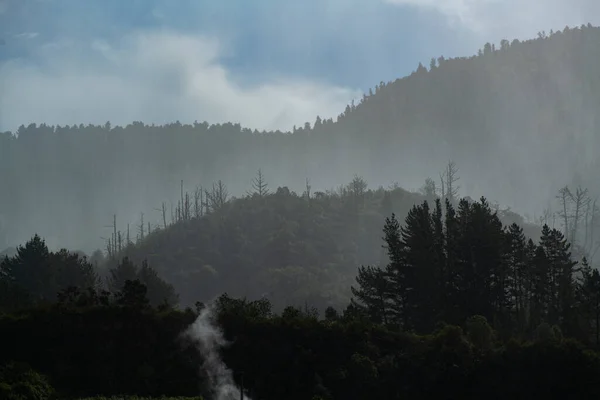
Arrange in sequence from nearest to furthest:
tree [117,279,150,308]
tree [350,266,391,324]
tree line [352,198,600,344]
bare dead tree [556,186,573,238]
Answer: tree [117,279,150,308] → tree line [352,198,600,344] → tree [350,266,391,324] → bare dead tree [556,186,573,238]

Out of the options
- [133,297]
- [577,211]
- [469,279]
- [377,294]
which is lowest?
[377,294]

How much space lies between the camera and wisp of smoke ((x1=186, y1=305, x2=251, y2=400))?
127 ft

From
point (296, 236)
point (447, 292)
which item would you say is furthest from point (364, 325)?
point (296, 236)

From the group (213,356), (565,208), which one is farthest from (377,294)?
(565,208)

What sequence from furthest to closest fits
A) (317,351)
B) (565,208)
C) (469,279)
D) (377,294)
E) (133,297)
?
1. (565,208)
2. (377,294)
3. (469,279)
4. (133,297)
5. (317,351)

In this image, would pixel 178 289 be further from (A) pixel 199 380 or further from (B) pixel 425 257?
(A) pixel 199 380

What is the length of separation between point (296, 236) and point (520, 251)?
302ft

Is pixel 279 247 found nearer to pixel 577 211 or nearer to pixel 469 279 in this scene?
pixel 577 211

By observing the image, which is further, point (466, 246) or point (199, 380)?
point (466, 246)

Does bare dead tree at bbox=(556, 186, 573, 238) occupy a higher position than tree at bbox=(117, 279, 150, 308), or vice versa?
bare dead tree at bbox=(556, 186, 573, 238)

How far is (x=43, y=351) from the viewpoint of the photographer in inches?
1625

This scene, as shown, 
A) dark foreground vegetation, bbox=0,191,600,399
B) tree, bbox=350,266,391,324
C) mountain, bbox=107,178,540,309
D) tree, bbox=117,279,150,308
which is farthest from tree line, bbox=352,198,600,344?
mountain, bbox=107,178,540,309

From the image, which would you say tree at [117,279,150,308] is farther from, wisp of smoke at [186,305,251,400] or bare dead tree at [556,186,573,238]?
bare dead tree at [556,186,573,238]

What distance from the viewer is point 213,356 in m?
41.2
